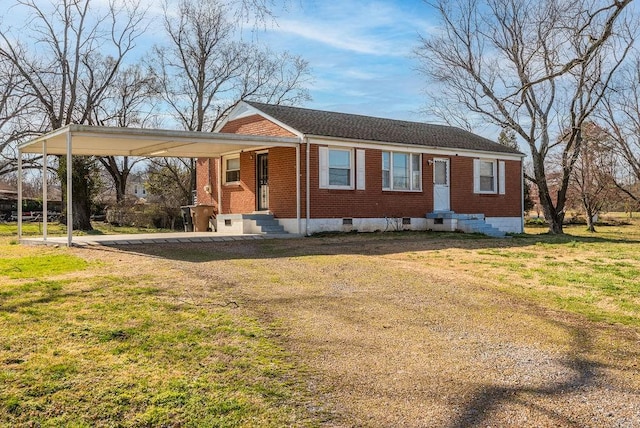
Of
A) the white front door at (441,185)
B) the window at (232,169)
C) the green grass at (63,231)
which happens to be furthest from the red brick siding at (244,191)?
the white front door at (441,185)

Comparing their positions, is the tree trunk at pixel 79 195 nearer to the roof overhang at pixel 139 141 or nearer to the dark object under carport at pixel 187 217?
the dark object under carport at pixel 187 217

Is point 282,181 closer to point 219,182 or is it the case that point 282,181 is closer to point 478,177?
point 219,182

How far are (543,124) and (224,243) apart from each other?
15.4 meters

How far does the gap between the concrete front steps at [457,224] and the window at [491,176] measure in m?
2.65

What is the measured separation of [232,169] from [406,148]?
19.9 ft

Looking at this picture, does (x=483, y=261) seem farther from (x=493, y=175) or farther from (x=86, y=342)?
(x=493, y=175)

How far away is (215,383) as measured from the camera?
12.8 ft

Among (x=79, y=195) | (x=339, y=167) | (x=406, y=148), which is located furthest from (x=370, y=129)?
(x=79, y=195)

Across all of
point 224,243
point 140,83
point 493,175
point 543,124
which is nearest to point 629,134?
point 543,124

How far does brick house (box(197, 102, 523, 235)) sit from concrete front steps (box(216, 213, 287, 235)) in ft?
0.17

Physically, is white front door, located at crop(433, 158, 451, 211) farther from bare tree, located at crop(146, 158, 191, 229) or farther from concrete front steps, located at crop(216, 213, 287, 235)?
bare tree, located at crop(146, 158, 191, 229)

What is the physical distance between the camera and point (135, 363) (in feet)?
14.0

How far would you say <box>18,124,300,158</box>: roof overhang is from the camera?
1208cm

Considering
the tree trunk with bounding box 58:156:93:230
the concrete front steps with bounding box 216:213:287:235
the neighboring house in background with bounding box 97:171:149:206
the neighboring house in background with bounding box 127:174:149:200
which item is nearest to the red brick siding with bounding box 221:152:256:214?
the concrete front steps with bounding box 216:213:287:235
